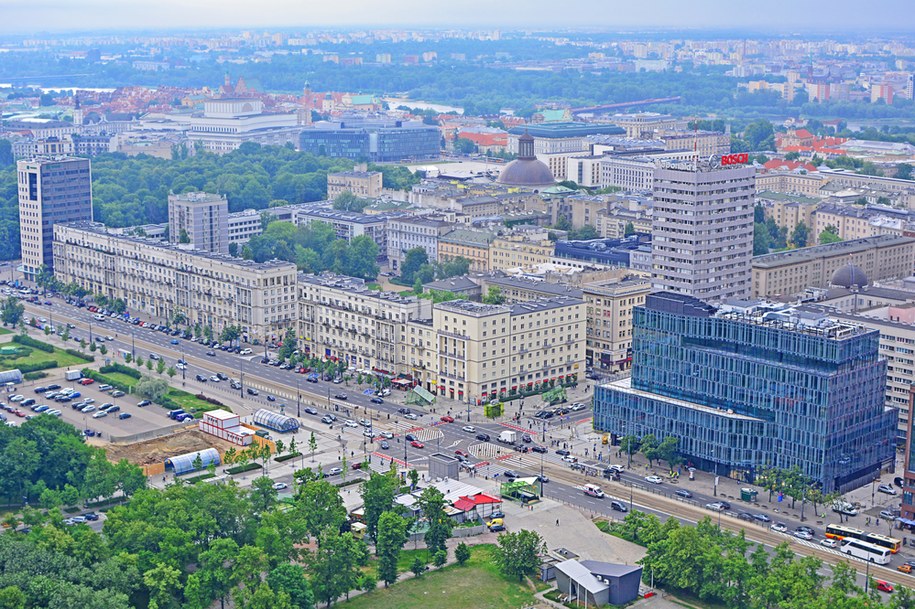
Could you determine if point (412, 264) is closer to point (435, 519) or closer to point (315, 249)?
point (315, 249)

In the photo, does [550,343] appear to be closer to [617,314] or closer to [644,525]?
[617,314]


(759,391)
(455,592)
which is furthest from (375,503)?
(759,391)

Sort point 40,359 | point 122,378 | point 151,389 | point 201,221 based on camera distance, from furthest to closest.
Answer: point 201,221
point 40,359
point 122,378
point 151,389

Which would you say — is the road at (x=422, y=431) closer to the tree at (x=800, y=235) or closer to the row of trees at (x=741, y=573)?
the row of trees at (x=741, y=573)

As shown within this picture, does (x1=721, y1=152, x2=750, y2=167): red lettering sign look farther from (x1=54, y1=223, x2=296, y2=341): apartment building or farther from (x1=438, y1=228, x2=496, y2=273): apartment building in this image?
(x1=438, y1=228, x2=496, y2=273): apartment building

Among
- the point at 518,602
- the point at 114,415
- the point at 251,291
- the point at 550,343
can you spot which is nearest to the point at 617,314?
the point at 550,343

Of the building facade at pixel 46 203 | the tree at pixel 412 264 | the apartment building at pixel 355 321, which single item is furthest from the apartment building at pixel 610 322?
the building facade at pixel 46 203

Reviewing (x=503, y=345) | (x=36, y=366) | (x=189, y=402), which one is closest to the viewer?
(x=189, y=402)
